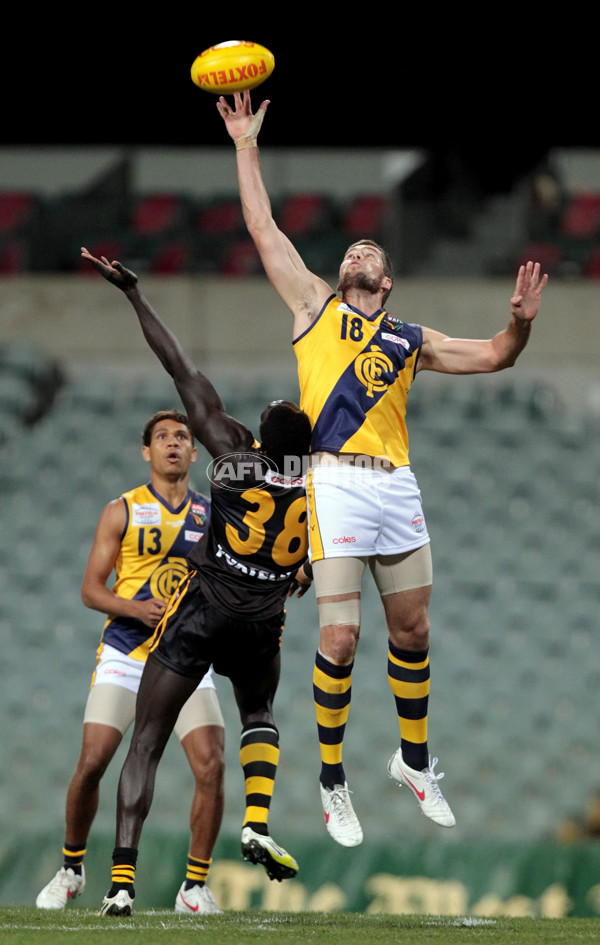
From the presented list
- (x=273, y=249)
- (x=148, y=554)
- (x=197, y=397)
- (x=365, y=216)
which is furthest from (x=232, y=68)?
(x=365, y=216)

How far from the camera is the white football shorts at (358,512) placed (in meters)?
4.64

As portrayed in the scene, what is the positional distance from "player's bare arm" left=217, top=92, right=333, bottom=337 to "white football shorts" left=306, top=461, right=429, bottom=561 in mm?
633

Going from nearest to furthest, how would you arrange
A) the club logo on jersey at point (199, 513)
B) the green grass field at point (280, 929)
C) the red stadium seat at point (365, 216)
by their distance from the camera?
the green grass field at point (280, 929) → the club logo on jersey at point (199, 513) → the red stadium seat at point (365, 216)

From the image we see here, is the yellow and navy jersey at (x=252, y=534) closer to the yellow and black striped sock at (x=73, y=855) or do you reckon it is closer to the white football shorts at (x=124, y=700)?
the white football shorts at (x=124, y=700)

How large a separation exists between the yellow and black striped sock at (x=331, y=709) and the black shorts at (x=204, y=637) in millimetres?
347

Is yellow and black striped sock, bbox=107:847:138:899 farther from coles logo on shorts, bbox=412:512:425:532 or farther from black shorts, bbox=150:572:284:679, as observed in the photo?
coles logo on shorts, bbox=412:512:425:532

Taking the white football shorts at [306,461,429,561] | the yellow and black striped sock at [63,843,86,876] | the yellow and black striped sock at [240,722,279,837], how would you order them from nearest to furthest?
1. the white football shorts at [306,461,429,561]
2. the yellow and black striped sock at [240,722,279,837]
3. the yellow and black striped sock at [63,843,86,876]

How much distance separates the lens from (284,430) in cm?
475

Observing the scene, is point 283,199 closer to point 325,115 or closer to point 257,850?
point 325,115

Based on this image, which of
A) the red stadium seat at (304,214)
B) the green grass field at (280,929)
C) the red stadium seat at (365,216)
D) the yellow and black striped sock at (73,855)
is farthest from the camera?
the red stadium seat at (304,214)

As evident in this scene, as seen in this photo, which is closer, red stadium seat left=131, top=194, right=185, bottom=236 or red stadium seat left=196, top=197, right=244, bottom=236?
red stadium seat left=131, top=194, right=185, bottom=236

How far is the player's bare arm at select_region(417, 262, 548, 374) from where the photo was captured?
15.4 ft

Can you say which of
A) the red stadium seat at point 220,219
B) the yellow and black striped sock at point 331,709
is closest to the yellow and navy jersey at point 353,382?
the yellow and black striped sock at point 331,709

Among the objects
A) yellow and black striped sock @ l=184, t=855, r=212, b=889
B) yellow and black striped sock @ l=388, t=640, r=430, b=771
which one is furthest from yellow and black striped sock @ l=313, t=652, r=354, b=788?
yellow and black striped sock @ l=184, t=855, r=212, b=889
